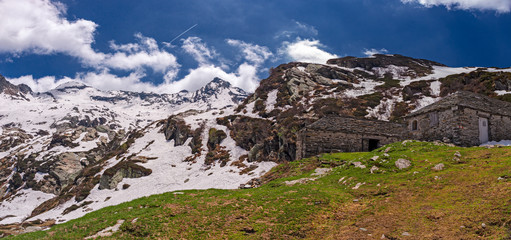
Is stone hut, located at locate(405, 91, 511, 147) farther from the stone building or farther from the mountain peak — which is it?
the mountain peak

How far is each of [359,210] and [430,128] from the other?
63.7ft

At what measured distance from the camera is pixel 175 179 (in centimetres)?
5662

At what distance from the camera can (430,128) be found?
29.0 m

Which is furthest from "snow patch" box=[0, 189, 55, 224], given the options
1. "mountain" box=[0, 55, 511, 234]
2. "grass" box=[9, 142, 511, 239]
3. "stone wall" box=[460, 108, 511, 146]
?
"stone wall" box=[460, 108, 511, 146]

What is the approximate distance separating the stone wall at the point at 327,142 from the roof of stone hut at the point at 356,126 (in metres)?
0.48

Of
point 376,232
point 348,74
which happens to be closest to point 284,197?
point 376,232

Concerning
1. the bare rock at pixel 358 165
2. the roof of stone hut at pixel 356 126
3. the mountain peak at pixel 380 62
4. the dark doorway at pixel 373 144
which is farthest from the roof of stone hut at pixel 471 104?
the mountain peak at pixel 380 62

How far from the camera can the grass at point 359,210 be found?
11.2 metres

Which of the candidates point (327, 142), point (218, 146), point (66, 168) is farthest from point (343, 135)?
point (66, 168)

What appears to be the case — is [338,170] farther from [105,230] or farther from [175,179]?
[175,179]

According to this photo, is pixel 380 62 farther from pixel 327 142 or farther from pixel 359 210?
pixel 359 210

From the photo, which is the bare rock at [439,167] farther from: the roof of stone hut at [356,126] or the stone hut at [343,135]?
the roof of stone hut at [356,126]

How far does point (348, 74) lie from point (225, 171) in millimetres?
69875

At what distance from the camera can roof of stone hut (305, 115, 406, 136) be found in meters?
34.0
